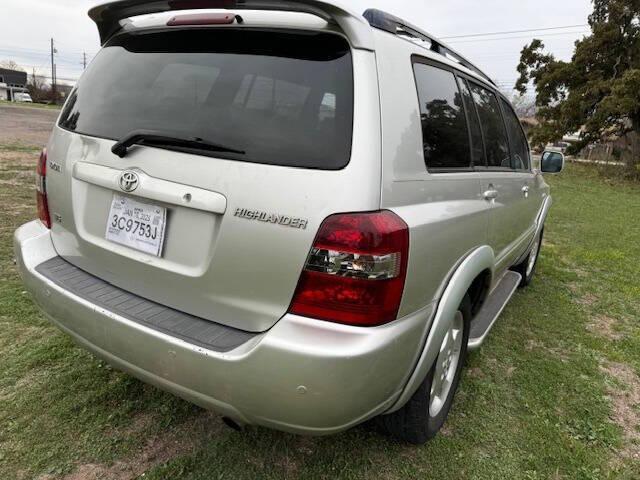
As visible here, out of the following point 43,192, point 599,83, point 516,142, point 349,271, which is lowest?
point 43,192

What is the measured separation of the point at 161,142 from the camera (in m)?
1.73

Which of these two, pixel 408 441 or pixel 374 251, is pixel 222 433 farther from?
pixel 374 251

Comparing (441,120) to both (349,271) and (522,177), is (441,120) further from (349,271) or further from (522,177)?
(522,177)

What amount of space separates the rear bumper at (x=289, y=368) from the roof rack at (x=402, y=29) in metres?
1.10

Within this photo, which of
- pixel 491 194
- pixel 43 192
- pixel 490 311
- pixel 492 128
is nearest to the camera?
pixel 43 192

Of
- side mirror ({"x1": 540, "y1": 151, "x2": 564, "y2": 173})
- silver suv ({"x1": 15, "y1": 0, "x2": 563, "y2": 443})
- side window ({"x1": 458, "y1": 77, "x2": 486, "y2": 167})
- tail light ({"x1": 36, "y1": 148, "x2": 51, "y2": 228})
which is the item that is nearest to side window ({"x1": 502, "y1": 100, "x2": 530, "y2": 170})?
side mirror ({"x1": 540, "y1": 151, "x2": 564, "y2": 173})

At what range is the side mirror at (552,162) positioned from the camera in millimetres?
4254

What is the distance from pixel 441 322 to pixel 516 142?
2.26 m

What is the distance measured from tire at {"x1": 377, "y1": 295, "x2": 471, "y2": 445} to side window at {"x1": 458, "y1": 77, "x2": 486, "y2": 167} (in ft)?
2.43

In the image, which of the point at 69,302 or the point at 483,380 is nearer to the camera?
the point at 69,302

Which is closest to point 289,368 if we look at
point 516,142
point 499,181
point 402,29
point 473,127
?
point 402,29

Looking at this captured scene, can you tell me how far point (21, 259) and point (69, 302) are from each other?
50 centimetres

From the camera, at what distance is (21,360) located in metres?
2.62

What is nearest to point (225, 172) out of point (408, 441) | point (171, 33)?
point (171, 33)
